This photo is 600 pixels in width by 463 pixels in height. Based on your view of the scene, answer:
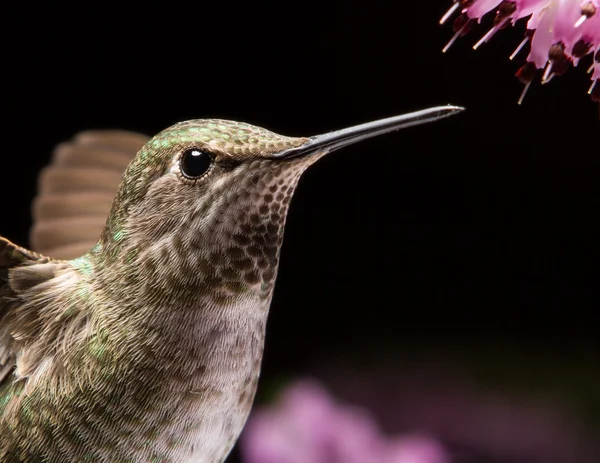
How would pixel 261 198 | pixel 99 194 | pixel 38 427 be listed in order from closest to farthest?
pixel 261 198, pixel 38 427, pixel 99 194

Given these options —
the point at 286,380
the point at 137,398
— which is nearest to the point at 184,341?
the point at 137,398

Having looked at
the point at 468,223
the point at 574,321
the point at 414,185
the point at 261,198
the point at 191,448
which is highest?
the point at 261,198

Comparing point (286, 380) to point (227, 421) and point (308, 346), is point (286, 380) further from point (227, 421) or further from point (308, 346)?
point (227, 421)

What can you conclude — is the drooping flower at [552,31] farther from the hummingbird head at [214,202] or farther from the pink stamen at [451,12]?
the hummingbird head at [214,202]

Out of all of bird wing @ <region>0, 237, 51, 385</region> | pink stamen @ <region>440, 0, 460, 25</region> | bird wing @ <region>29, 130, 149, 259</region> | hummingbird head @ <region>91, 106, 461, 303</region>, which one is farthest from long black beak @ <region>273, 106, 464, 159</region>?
bird wing @ <region>29, 130, 149, 259</region>

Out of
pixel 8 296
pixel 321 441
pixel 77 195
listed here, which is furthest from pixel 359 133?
pixel 321 441

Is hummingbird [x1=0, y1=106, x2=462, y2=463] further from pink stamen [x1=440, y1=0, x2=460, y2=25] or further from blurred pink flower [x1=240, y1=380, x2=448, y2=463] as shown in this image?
blurred pink flower [x1=240, y1=380, x2=448, y2=463]
